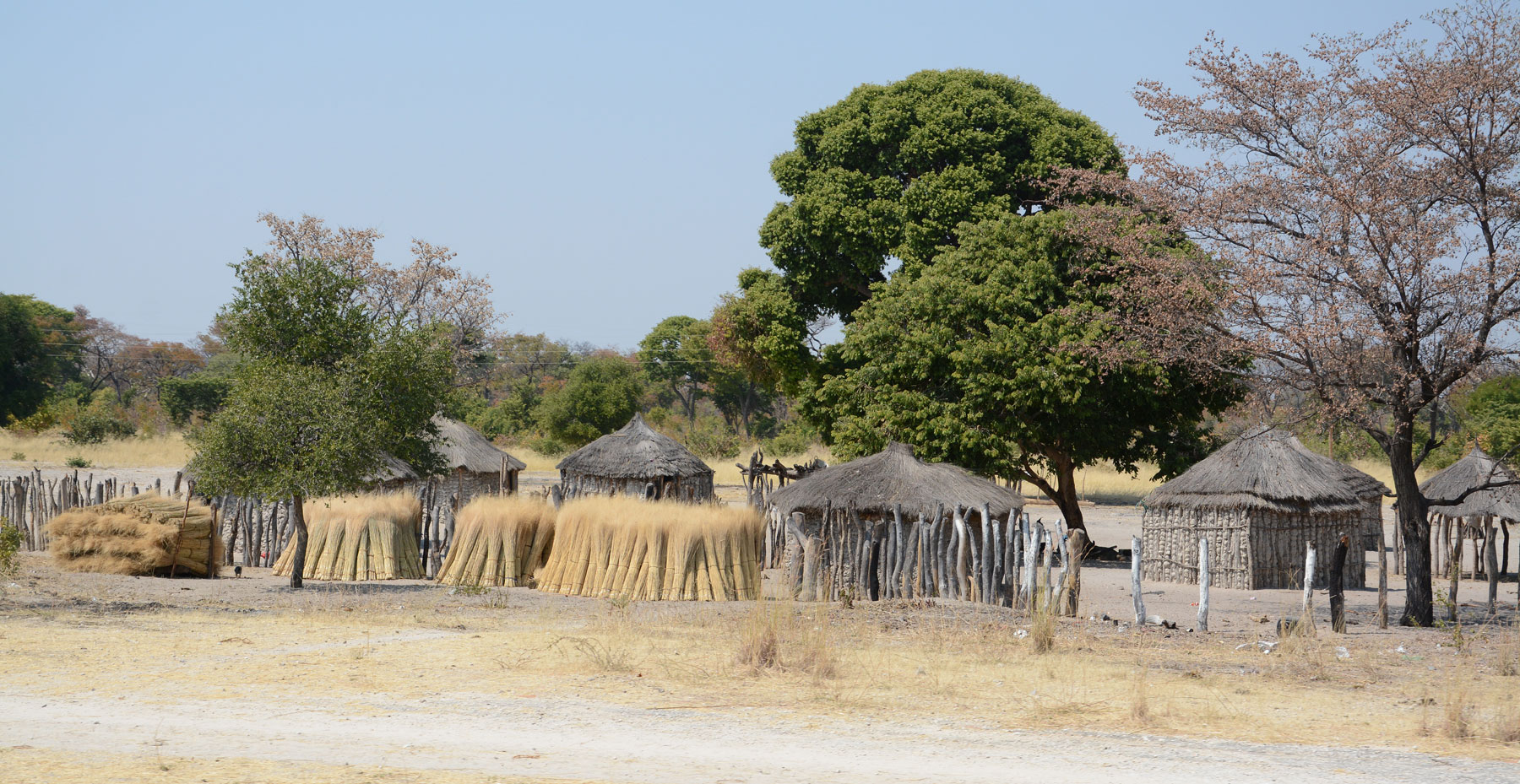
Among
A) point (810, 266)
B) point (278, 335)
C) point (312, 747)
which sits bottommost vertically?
point (312, 747)

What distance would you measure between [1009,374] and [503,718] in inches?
562

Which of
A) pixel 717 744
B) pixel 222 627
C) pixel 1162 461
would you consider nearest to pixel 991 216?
pixel 1162 461

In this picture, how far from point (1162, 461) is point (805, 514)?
31.7 ft

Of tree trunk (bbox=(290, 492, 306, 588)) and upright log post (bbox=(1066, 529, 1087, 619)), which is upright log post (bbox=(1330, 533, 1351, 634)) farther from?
tree trunk (bbox=(290, 492, 306, 588))

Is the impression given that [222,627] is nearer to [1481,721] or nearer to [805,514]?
[805,514]

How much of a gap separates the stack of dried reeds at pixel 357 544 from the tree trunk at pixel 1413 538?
12.9 meters

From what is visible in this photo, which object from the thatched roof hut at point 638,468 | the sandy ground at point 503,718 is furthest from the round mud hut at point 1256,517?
the thatched roof hut at point 638,468

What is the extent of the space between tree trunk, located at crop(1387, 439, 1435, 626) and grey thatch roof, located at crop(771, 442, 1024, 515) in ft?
14.5

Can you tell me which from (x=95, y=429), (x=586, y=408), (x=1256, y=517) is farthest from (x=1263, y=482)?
(x=95, y=429)

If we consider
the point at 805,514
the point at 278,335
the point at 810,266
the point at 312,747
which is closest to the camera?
the point at 312,747

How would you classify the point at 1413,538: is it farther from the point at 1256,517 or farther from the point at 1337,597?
the point at 1256,517

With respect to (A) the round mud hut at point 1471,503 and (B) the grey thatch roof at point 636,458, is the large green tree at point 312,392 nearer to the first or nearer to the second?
(B) the grey thatch roof at point 636,458

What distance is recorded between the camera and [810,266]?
1058 inches

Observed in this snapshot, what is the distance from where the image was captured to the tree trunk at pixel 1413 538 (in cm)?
1366
